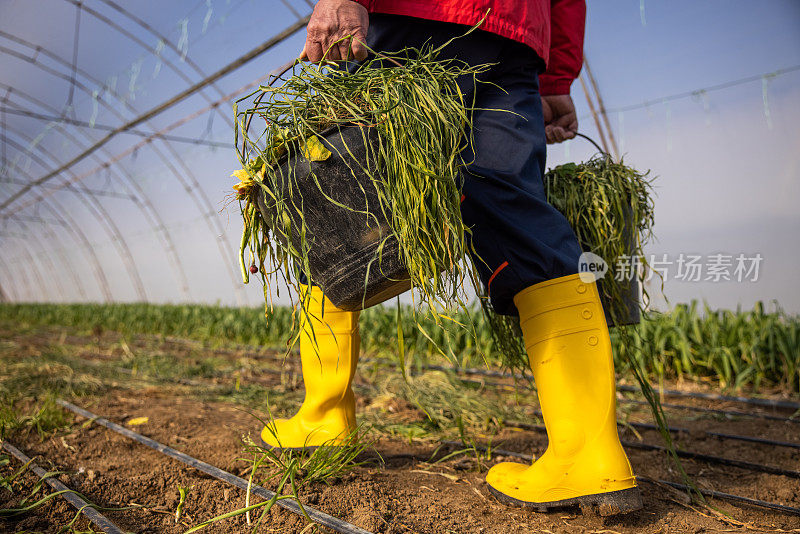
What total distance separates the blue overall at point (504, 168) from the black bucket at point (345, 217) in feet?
0.66

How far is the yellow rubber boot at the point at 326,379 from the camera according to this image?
120cm

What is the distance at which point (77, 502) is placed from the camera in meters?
1.00

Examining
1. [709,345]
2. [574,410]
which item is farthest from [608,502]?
[709,345]

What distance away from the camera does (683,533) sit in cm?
90

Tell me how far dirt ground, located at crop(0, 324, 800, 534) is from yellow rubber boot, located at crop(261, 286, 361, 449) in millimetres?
121

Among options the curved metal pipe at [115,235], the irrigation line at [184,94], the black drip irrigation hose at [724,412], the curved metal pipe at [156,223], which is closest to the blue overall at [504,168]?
the black drip irrigation hose at [724,412]

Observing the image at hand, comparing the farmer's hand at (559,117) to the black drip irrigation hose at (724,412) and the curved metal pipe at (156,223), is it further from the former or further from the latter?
the curved metal pipe at (156,223)

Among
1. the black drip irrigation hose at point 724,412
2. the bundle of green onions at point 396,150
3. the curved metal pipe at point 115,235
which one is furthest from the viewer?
the curved metal pipe at point 115,235

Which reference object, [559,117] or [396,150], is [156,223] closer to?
[559,117]

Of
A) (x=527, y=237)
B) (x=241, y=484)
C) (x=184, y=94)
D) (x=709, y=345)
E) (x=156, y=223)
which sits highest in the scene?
(x=184, y=94)

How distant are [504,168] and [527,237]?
0.14 metres

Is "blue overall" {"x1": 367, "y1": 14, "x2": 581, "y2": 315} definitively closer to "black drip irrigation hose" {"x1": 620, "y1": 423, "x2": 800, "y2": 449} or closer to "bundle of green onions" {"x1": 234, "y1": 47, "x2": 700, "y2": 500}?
"bundle of green onions" {"x1": 234, "y1": 47, "x2": 700, "y2": 500}

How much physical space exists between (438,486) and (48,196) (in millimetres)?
13784

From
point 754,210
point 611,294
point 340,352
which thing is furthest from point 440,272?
point 754,210
